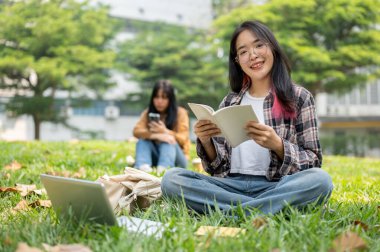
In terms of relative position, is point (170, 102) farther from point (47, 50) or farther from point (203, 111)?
point (47, 50)

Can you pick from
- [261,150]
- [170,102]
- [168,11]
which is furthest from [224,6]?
[261,150]

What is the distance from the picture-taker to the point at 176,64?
14.5m

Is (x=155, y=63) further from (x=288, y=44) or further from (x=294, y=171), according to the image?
(x=294, y=171)

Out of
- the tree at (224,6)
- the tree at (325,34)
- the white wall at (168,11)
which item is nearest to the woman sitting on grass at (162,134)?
the tree at (325,34)

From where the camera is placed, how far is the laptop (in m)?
1.51

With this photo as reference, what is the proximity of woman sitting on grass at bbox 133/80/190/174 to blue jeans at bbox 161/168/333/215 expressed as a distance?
60.4 inches

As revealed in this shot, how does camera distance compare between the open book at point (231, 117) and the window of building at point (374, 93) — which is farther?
the window of building at point (374, 93)

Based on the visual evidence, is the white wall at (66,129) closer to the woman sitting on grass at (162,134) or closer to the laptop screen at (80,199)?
the woman sitting on grass at (162,134)

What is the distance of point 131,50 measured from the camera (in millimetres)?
14797

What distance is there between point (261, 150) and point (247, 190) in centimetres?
20

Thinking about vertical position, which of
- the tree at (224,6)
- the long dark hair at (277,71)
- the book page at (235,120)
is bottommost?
the book page at (235,120)

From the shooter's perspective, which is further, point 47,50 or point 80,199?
point 47,50

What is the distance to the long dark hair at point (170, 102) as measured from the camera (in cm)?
418

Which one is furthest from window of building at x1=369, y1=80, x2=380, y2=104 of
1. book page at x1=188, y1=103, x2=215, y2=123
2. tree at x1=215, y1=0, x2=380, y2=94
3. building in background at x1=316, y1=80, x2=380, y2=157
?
book page at x1=188, y1=103, x2=215, y2=123
